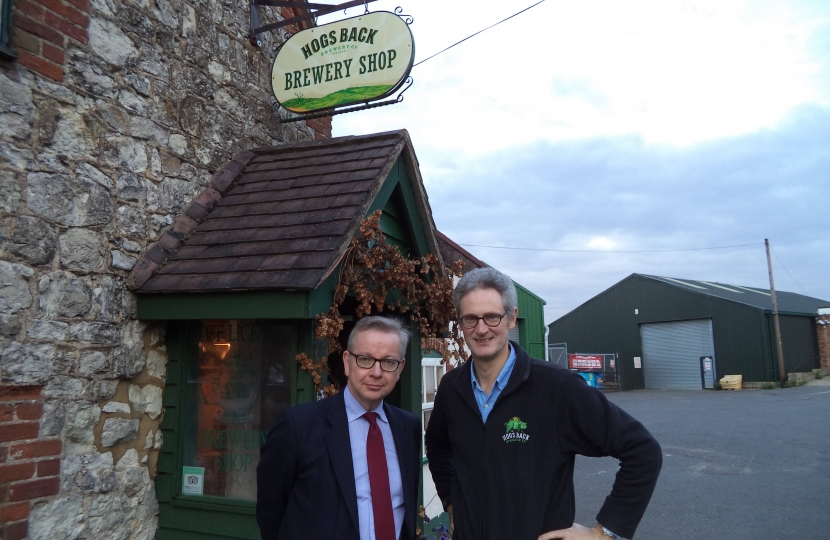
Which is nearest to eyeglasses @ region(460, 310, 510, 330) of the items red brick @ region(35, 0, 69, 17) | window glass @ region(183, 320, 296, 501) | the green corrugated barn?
window glass @ region(183, 320, 296, 501)

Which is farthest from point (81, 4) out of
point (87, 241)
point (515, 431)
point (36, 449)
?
point (515, 431)

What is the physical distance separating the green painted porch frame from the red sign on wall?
891 inches

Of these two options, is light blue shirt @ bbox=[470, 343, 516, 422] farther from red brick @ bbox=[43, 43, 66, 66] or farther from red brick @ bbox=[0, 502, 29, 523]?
red brick @ bbox=[43, 43, 66, 66]

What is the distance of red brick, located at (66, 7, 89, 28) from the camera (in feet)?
11.4

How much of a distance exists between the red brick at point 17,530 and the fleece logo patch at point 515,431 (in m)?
2.56

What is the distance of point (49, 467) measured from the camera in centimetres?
317

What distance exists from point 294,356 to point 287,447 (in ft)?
4.57

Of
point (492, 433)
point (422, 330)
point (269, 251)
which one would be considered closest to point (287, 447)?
point (492, 433)

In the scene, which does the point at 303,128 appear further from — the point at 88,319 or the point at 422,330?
the point at 88,319

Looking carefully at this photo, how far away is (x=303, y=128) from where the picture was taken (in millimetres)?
5934

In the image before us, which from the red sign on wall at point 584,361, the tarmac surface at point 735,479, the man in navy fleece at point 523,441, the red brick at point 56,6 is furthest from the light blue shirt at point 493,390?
the red sign on wall at point 584,361

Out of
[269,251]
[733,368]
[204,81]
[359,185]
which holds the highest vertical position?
[204,81]

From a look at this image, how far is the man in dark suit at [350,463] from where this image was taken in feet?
7.45

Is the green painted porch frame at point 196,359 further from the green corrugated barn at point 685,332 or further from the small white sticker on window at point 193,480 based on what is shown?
the green corrugated barn at point 685,332
